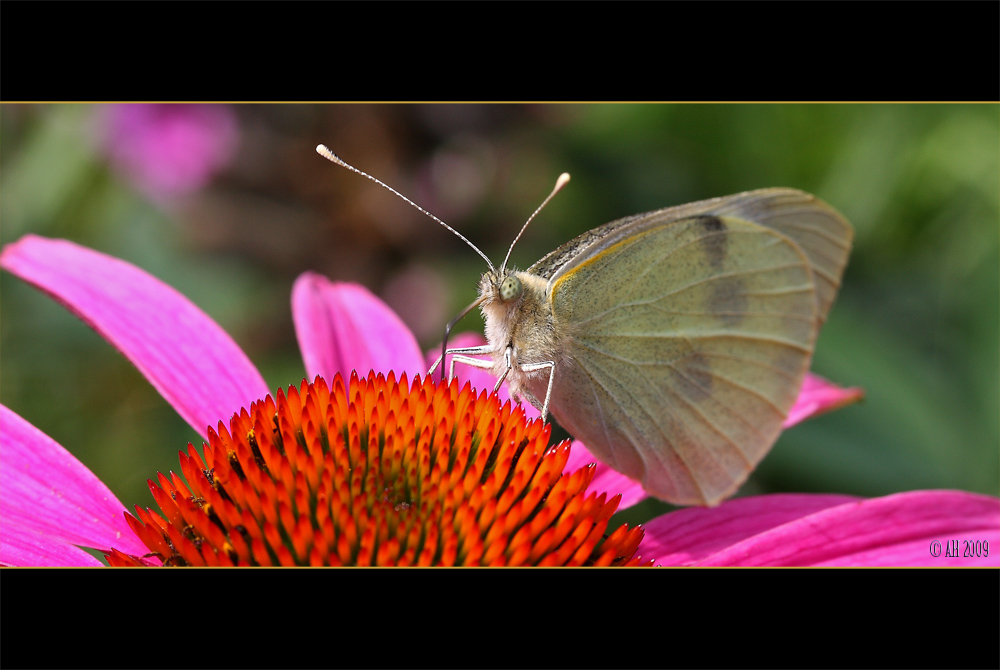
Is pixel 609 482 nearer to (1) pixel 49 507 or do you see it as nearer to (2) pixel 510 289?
(2) pixel 510 289

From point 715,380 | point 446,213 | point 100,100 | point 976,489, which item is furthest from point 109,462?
point 976,489

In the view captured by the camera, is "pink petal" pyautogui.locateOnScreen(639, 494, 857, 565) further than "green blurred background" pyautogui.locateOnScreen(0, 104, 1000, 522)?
No

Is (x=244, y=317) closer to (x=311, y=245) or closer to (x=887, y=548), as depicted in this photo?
(x=311, y=245)

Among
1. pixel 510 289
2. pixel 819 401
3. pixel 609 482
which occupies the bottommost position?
A: pixel 609 482

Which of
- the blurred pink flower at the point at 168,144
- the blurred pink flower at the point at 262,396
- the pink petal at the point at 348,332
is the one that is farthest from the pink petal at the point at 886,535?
the blurred pink flower at the point at 168,144

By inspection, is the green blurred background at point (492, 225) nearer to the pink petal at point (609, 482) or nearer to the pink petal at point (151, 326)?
the pink petal at point (609, 482)

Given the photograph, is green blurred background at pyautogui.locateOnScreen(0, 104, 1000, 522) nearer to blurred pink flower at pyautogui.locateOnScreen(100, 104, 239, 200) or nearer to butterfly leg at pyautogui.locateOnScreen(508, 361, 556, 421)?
blurred pink flower at pyautogui.locateOnScreen(100, 104, 239, 200)

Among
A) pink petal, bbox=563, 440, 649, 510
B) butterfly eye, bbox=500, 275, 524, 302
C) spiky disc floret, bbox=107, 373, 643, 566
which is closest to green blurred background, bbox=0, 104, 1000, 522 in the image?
pink petal, bbox=563, 440, 649, 510

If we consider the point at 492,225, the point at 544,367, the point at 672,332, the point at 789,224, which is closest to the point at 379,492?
the point at 544,367
